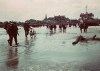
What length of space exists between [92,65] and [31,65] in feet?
8.46

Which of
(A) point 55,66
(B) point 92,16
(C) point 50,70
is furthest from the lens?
(B) point 92,16

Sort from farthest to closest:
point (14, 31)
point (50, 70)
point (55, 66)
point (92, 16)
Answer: point (92, 16)
point (14, 31)
point (55, 66)
point (50, 70)

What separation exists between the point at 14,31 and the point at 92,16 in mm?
160134

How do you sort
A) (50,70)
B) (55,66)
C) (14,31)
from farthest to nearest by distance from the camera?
(14,31) < (55,66) < (50,70)

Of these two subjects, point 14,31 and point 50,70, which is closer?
point 50,70

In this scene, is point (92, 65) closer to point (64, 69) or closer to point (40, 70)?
point (64, 69)

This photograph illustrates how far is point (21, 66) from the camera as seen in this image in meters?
11.1

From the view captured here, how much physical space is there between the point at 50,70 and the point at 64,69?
1.86 ft

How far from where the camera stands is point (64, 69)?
405 inches

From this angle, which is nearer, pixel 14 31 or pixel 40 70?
pixel 40 70

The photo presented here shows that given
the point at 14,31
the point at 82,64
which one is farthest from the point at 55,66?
the point at 14,31

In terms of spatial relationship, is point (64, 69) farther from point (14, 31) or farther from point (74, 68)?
point (14, 31)

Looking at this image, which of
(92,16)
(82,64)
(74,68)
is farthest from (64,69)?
(92,16)

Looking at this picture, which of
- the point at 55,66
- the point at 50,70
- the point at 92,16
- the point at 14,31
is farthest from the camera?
the point at 92,16
